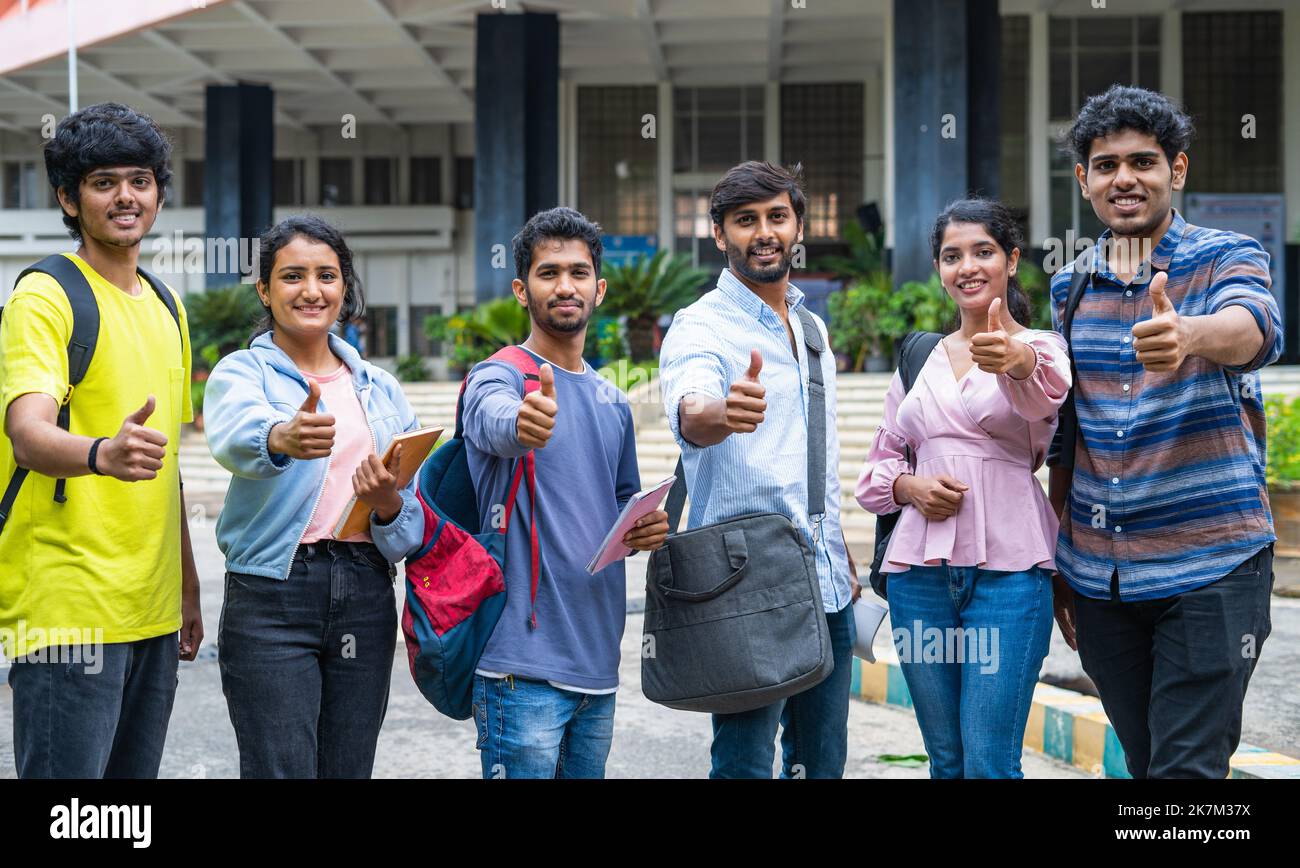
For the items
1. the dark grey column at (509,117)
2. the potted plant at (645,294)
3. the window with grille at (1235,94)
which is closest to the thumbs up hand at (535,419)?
the potted plant at (645,294)

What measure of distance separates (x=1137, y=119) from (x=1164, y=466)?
33.8 inches

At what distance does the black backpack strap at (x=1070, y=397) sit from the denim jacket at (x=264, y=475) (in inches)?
65.6

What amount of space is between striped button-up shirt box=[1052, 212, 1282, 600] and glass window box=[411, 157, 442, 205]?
28895 millimetres

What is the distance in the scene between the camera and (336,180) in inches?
1228

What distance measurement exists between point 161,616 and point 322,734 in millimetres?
474

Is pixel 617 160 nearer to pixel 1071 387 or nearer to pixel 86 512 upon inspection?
pixel 1071 387

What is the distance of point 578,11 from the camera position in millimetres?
20438

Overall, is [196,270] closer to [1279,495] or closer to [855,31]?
[855,31]

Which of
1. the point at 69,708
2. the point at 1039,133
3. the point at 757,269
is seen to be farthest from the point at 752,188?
the point at 1039,133

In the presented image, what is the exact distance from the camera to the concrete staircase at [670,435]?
12.4 metres

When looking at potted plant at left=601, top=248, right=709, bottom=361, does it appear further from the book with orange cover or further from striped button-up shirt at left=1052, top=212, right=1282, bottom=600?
the book with orange cover

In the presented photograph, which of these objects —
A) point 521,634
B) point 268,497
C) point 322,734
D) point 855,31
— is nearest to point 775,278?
point 521,634

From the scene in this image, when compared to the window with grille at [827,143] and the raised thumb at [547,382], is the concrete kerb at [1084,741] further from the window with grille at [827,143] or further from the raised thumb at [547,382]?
the window with grille at [827,143]

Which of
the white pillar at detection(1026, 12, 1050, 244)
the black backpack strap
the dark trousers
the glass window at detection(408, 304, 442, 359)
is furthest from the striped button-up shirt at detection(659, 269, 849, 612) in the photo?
the glass window at detection(408, 304, 442, 359)
